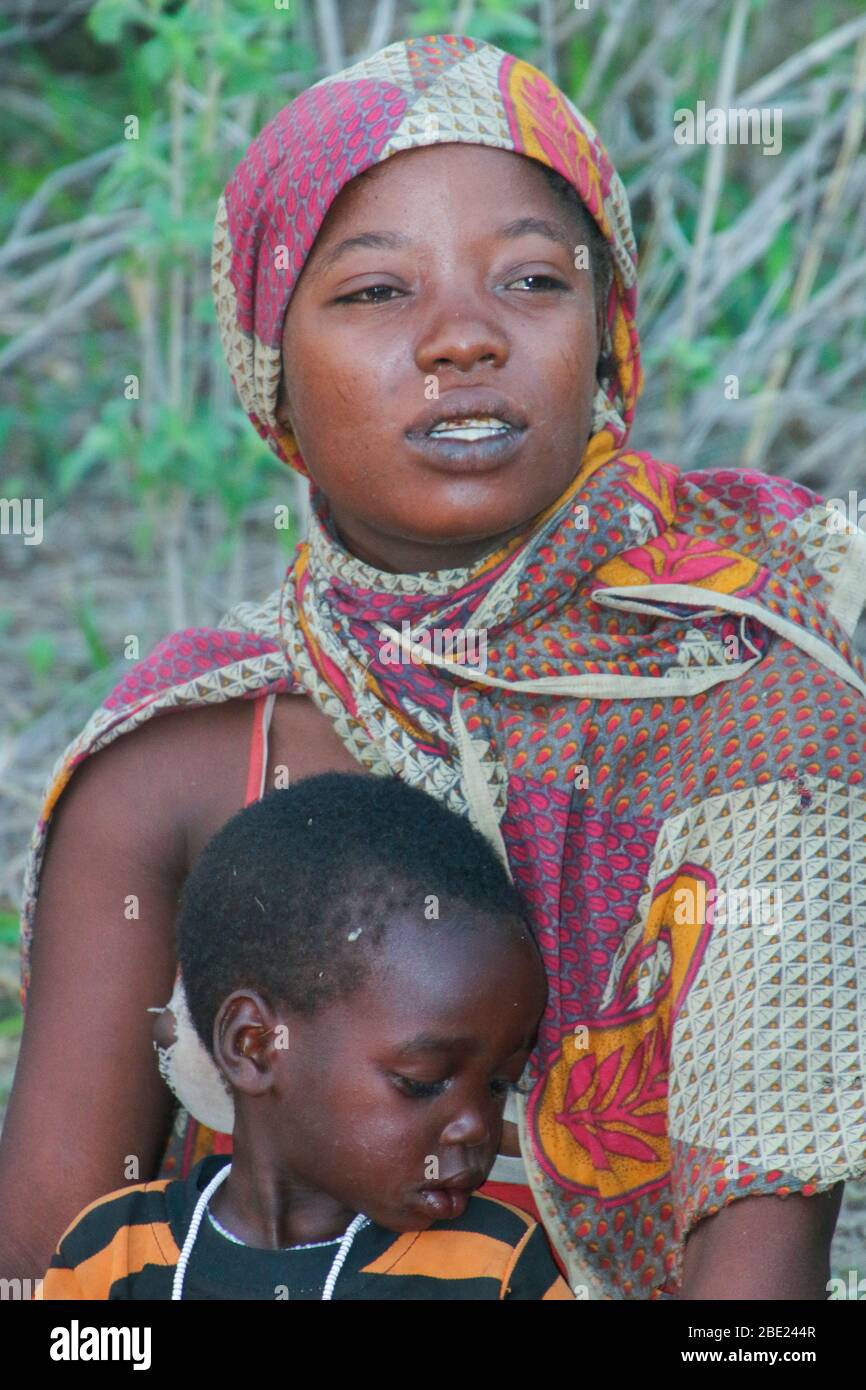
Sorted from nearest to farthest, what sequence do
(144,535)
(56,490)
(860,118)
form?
(860,118) < (144,535) < (56,490)

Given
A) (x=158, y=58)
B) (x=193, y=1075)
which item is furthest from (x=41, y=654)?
(x=193, y=1075)

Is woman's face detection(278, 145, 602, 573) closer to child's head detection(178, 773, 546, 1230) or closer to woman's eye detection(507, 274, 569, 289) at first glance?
woman's eye detection(507, 274, 569, 289)

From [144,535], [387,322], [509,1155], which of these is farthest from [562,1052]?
[144,535]

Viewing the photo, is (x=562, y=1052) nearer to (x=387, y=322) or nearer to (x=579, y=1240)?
(x=579, y=1240)

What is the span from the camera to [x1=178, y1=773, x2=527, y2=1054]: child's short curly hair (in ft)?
5.65

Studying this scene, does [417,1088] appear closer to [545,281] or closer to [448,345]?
[448,345]

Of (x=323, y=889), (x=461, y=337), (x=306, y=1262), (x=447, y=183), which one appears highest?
(x=447, y=183)

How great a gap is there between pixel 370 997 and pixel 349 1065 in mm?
64

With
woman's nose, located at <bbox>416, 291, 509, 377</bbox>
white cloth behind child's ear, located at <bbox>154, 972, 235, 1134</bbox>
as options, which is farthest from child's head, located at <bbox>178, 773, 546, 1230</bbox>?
woman's nose, located at <bbox>416, 291, 509, 377</bbox>

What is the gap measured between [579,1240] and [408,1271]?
21cm

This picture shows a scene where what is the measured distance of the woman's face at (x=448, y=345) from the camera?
182cm

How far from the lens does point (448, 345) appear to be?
1793 millimetres

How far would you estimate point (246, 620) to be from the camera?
2213mm

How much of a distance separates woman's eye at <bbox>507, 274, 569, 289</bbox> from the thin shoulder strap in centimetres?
52
